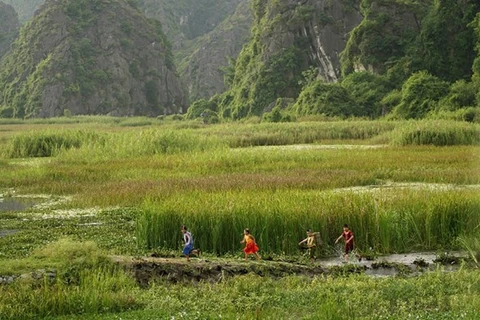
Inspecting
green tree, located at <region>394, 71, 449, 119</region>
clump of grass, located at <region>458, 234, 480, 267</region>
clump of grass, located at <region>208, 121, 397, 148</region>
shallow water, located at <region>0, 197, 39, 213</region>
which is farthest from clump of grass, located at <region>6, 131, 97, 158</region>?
clump of grass, located at <region>458, 234, 480, 267</region>

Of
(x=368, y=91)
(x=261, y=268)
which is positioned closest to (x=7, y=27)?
(x=368, y=91)

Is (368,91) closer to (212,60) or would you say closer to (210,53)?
(212,60)

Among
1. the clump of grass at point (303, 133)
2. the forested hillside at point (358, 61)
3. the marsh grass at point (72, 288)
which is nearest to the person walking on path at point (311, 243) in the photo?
the marsh grass at point (72, 288)

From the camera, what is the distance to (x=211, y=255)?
17.5 metres

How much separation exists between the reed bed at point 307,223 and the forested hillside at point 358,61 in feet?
113

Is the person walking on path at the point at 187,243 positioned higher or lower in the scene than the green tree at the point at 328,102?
higher

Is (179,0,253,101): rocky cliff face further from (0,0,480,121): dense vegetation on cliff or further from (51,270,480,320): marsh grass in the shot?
(51,270,480,320): marsh grass

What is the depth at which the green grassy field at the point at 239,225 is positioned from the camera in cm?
1312

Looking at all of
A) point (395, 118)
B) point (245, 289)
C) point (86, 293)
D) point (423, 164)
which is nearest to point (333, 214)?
point (245, 289)

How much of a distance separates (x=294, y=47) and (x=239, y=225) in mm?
77938

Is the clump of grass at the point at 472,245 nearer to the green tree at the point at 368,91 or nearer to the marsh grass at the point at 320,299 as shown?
the marsh grass at the point at 320,299

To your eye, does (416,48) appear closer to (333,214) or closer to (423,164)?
(423,164)

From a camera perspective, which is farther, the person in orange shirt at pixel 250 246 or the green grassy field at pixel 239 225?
the person in orange shirt at pixel 250 246

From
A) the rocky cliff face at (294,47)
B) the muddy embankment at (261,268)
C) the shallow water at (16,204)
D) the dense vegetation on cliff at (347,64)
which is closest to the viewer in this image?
the muddy embankment at (261,268)
